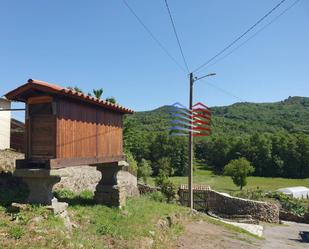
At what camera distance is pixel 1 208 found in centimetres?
775

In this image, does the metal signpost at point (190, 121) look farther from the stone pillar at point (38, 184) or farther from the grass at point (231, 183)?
the grass at point (231, 183)

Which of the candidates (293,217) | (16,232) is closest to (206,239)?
(16,232)

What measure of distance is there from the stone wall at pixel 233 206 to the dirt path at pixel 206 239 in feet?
42.3

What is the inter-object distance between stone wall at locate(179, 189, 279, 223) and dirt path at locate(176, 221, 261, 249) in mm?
12884

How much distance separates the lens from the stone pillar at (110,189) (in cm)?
1122

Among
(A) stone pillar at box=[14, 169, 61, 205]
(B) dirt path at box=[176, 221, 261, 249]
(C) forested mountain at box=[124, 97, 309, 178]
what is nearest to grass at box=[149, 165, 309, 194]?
(C) forested mountain at box=[124, 97, 309, 178]

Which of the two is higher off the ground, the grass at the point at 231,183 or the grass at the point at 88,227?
the grass at the point at 88,227

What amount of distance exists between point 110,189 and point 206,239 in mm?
4125

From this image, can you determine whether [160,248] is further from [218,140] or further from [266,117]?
[266,117]

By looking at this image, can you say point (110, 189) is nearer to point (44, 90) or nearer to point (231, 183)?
point (44, 90)

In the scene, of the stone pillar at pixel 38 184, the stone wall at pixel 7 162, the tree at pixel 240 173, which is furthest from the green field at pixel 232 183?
the stone pillar at pixel 38 184

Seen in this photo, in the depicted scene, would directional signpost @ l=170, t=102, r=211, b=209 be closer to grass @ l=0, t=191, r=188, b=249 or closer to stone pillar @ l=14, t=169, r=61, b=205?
grass @ l=0, t=191, r=188, b=249

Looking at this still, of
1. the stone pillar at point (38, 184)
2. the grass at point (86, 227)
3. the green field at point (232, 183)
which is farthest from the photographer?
the green field at point (232, 183)

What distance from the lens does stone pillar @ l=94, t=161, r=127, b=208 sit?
11.2 meters
